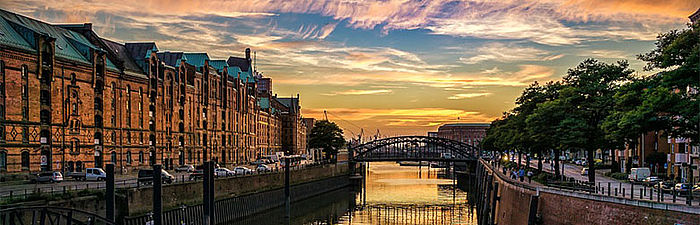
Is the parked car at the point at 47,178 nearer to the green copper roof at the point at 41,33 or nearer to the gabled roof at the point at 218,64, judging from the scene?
the green copper roof at the point at 41,33

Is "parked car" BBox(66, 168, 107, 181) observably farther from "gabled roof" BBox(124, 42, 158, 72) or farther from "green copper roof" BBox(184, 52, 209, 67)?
"green copper roof" BBox(184, 52, 209, 67)

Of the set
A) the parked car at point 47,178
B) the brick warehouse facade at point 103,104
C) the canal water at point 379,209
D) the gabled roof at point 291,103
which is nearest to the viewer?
the parked car at point 47,178

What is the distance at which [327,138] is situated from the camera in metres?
134

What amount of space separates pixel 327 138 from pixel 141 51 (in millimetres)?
62419

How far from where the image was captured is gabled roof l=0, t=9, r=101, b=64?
53.7 meters

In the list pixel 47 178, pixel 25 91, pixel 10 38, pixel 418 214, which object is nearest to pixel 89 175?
pixel 47 178

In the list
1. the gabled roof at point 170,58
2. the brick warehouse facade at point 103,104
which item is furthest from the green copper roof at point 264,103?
the gabled roof at point 170,58

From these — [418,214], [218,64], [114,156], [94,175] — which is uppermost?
[218,64]

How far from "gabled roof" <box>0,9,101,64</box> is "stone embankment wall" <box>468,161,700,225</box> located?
39843 mm

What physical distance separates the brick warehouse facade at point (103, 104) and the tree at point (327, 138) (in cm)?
3027

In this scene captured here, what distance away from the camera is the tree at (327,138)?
133750 mm

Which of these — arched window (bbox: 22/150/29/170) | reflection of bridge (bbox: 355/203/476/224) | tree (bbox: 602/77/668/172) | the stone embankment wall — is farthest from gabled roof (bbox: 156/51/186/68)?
tree (bbox: 602/77/668/172)

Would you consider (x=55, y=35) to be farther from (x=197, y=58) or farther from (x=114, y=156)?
(x=197, y=58)

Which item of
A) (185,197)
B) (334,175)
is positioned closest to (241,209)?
(185,197)
